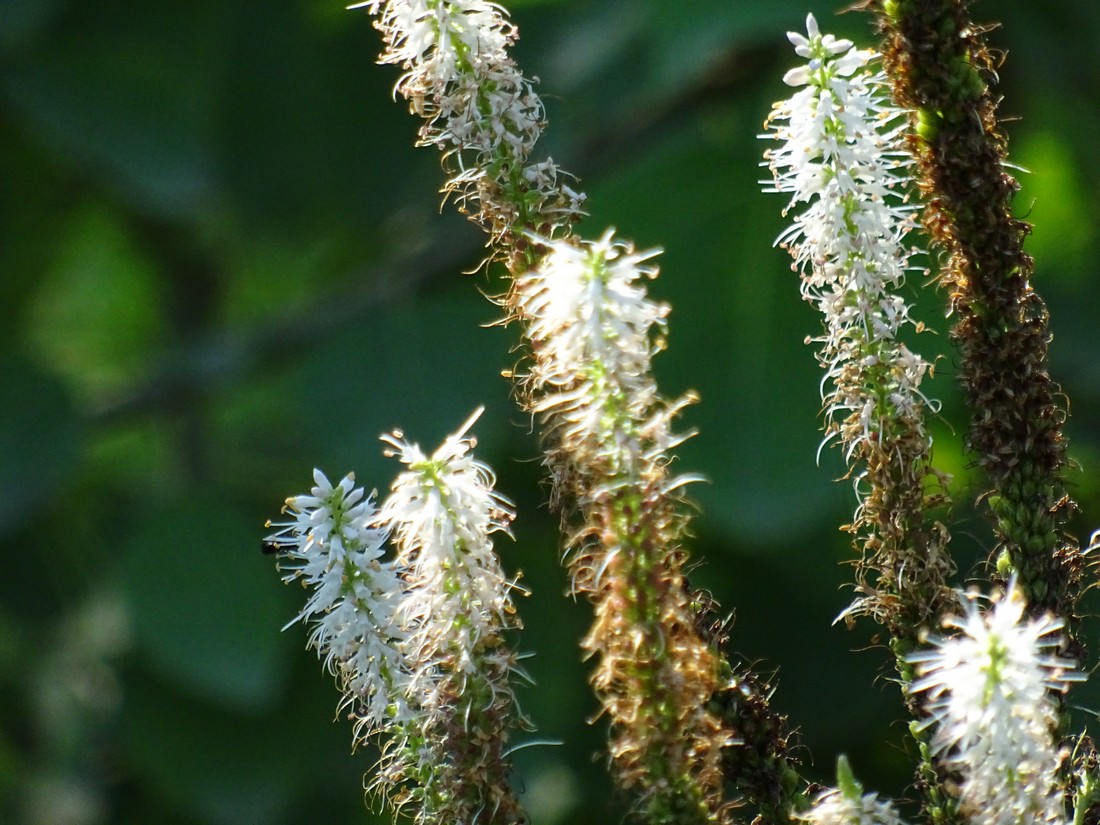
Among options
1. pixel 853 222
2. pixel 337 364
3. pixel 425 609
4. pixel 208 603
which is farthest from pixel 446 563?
pixel 208 603

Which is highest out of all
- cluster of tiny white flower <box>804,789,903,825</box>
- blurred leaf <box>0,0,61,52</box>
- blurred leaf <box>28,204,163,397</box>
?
blurred leaf <box>28,204,163,397</box>

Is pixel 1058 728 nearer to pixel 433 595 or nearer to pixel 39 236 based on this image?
pixel 433 595

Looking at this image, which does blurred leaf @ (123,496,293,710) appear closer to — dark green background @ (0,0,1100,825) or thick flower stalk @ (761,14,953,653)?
dark green background @ (0,0,1100,825)

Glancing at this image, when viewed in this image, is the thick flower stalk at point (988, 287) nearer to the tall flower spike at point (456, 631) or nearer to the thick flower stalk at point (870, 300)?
the thick flower stalk at point (870, 300)

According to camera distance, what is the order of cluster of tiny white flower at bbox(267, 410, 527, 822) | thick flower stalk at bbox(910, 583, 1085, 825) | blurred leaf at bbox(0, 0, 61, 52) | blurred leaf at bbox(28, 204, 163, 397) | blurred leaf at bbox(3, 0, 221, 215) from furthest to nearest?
blurred leaf at bbox(28, 204, 163, 397) < blurred leaf at bbox(3, 0, 221, 215) < blurred leaf at bbox(0, 0, 61, 52) < cluster of tiny white flower at bbox(267, 410, 527, 822) < thick flower stalk at bbox(910, 583, 1085, 825)

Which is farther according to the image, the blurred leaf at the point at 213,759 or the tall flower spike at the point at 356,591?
the blurred leaf at the point at 213,759

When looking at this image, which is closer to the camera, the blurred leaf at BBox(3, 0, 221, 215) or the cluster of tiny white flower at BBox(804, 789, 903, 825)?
the cluster of tiny white flower at BBox(804, 789, 903, 825)

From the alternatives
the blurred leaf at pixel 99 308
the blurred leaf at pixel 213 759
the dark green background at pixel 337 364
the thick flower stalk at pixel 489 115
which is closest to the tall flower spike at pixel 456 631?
the thick flower stalk at pixel 489 115

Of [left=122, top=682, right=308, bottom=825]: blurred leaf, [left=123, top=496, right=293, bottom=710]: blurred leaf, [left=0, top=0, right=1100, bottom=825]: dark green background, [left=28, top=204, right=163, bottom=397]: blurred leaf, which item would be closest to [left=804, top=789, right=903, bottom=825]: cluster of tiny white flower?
[left=0, top=0, right=1100, bottom=825]: dark green background
